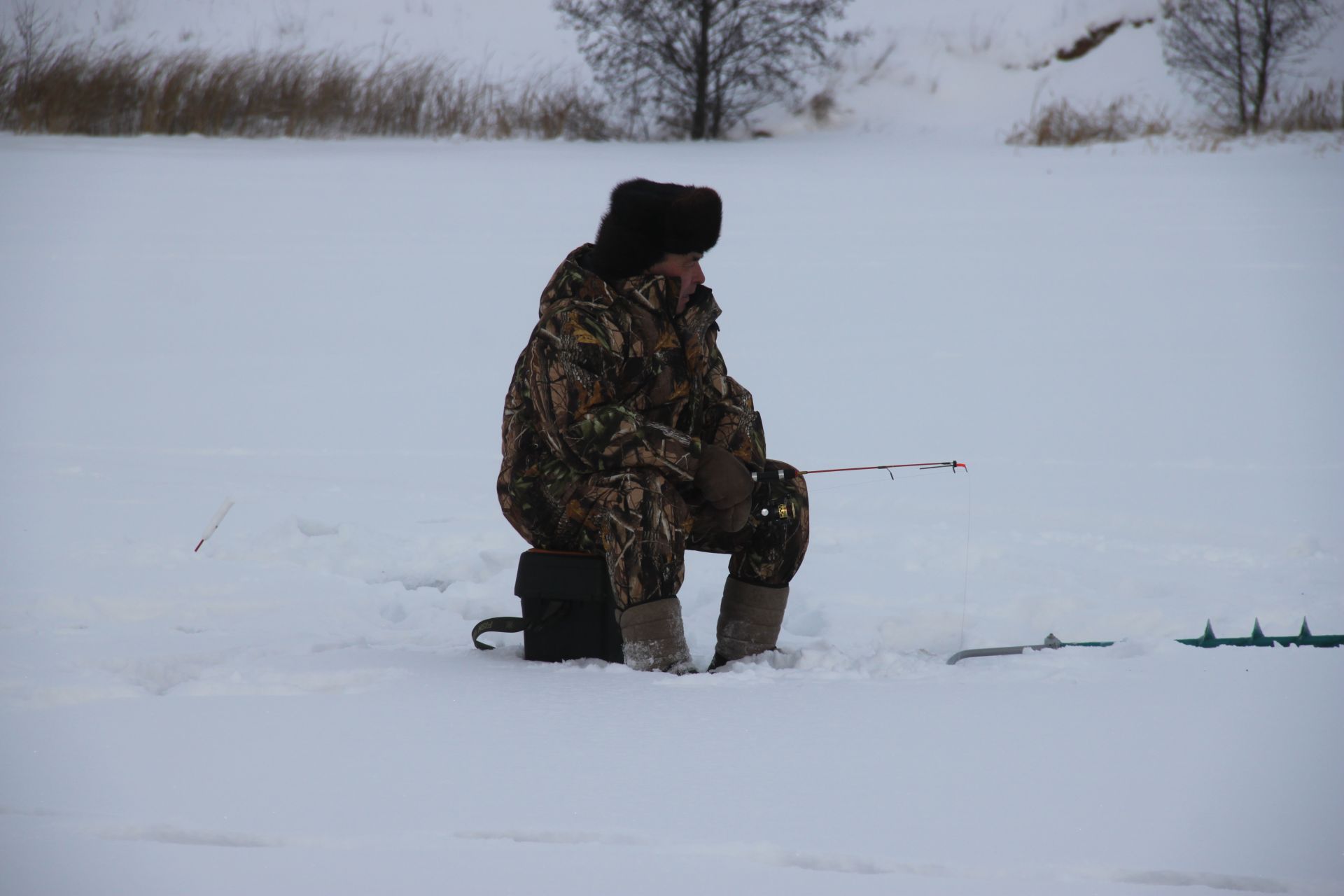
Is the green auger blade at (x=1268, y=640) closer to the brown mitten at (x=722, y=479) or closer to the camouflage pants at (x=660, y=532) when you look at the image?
the camouflage pants at (x=660, y=532)

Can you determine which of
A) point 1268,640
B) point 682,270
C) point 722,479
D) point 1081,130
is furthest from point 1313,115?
point 722,479

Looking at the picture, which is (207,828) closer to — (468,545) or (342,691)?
(342,691)

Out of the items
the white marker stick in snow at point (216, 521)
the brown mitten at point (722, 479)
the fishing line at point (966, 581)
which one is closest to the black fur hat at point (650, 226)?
the brown mitten at point (722, 479)

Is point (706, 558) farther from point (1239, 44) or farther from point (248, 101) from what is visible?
point (1239, 44)

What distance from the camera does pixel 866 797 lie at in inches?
71.9

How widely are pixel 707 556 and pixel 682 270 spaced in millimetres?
1474

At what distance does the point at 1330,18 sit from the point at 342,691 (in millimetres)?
17194

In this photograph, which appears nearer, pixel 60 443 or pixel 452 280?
pixel 60 443

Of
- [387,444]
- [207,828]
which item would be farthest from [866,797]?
[387,444]

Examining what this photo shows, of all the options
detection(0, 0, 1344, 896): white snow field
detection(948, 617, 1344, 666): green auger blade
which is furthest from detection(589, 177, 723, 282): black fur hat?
detection(948, 617, 1344, 666): green auger blade

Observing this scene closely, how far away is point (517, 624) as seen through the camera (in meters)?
2.64

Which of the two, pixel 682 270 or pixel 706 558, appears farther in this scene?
pixel 706 558

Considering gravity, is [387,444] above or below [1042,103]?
below

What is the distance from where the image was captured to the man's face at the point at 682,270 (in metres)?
2.50
